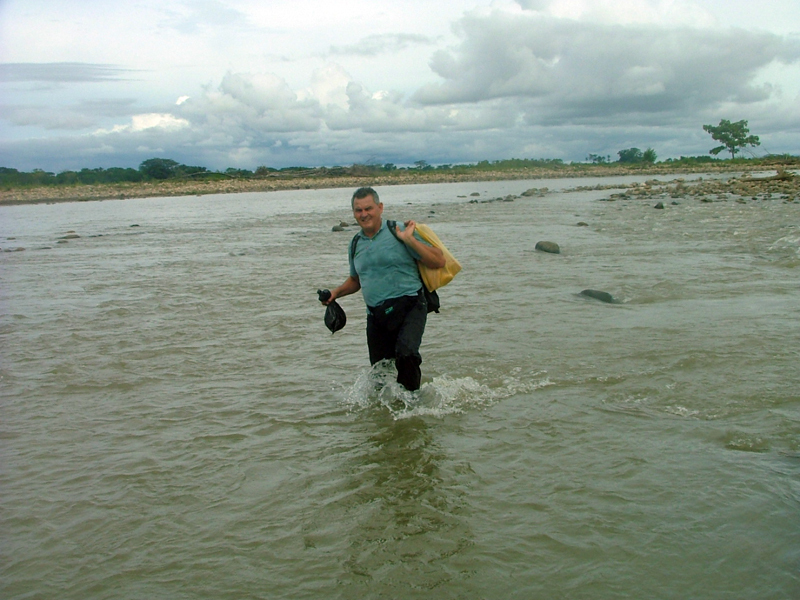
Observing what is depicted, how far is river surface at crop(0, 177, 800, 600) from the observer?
338 centimetres

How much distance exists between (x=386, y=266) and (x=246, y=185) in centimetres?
8042

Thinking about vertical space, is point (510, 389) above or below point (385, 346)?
below

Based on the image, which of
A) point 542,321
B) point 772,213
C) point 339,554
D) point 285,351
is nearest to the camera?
point 339,554

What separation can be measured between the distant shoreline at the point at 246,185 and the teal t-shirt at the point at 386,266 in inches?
2646

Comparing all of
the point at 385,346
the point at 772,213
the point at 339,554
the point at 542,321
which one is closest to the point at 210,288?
the point at 542,321

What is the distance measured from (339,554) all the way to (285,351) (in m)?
4.63

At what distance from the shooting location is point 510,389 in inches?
243

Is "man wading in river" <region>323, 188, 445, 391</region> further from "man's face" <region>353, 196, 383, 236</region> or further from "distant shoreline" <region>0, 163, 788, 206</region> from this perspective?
"distant shoreline" <region>0, 163, 788, 206</region>

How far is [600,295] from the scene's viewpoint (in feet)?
32.9

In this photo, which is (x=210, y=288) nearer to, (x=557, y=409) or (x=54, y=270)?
(x=54, y=270)

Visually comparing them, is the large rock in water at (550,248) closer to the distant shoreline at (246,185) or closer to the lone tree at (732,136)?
the distant shoreline at (246,185)

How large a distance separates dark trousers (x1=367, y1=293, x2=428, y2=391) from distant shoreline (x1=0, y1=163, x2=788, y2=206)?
6720 cm

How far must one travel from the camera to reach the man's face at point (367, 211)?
5.31 m

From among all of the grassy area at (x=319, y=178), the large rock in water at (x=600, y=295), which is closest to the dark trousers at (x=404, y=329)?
the large rock in water at (x=600, y=295)
